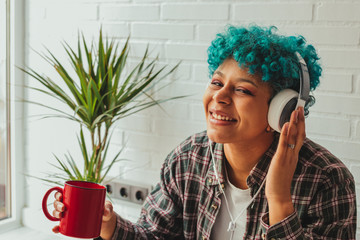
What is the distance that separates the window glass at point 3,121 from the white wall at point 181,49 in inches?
4.7

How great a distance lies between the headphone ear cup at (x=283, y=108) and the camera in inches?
54.0

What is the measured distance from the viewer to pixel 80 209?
4.17 feet

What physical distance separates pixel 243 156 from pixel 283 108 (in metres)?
0.27

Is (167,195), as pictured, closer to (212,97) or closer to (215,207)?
(215,207)

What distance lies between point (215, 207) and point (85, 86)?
0.83 meters

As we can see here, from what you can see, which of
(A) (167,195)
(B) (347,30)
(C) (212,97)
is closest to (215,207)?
(A) (167,195)

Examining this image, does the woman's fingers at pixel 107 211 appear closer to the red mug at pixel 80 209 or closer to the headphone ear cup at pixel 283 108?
the red mug at pixel 80 209

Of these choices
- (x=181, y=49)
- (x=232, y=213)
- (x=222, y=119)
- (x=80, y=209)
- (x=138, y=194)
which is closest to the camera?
(x=80, y=209)

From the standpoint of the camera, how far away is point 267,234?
138cm

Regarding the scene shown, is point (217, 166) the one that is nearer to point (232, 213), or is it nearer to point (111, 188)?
point (232, 213)

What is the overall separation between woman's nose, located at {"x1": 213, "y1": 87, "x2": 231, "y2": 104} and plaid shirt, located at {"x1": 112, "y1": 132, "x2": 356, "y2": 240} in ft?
0.76

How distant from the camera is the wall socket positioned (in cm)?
239

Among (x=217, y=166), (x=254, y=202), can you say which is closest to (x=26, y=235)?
(x=217, y=166)

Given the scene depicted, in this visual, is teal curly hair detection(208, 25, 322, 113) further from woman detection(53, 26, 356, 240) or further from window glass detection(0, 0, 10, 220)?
window glass detection(0, 0, 10, 220)
